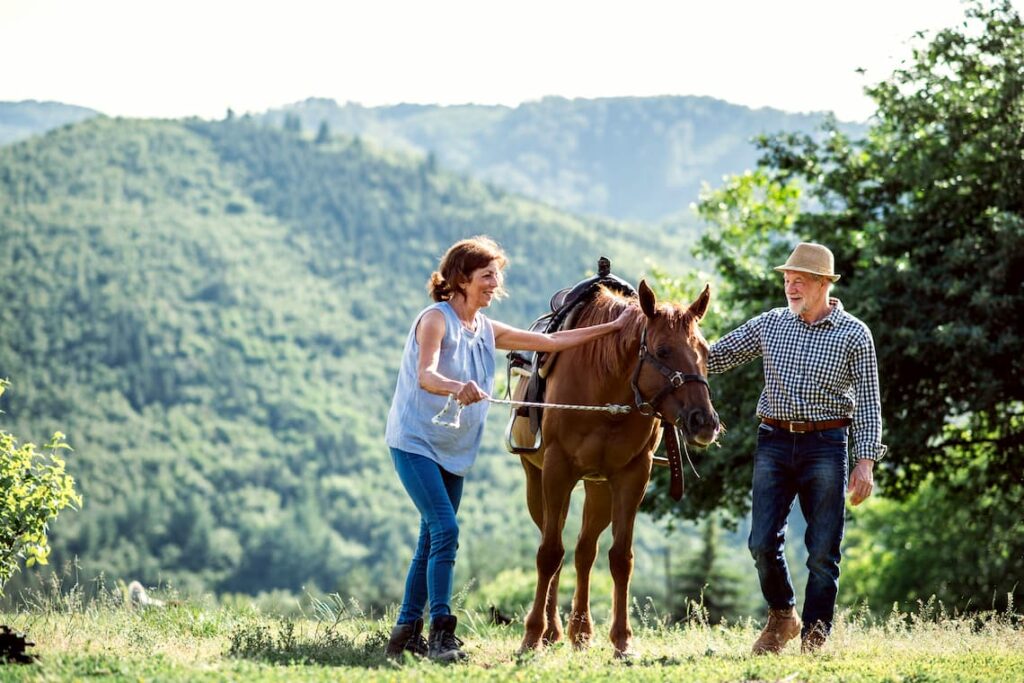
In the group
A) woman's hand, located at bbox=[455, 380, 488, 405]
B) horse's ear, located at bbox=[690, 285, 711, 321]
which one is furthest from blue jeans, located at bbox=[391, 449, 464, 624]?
horse's ear, located at bbox=[690, 285, 711, 321]

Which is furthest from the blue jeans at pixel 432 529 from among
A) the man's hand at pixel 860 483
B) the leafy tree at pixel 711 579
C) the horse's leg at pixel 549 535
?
the leafy tree at pixel 711 579

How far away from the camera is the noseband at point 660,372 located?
6785 millimetres

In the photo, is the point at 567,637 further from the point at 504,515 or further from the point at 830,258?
the point at 504,515

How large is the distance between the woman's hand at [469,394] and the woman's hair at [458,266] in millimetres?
754

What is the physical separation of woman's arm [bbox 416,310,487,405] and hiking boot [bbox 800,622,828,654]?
7.80 ft

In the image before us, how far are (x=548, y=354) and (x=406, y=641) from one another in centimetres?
222

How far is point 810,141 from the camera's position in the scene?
23.1 meters

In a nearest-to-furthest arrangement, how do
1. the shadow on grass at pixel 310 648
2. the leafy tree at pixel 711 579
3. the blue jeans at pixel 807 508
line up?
the shadow on grass at pixel 310 648 < the blue jeans at pixel 807 508 < the leafy tree at pixel 711 579

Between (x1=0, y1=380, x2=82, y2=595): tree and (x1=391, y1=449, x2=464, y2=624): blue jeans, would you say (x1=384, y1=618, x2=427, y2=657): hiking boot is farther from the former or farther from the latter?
(x1=0, y1=380, x2=82, y2=595): tree

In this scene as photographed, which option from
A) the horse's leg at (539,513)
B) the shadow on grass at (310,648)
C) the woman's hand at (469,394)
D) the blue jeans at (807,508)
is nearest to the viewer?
the woman's hand at (469,394)

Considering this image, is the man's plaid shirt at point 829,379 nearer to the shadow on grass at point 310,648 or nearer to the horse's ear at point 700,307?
the horse's ear at point 700,307

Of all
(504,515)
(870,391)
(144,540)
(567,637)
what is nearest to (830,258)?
(870,391)

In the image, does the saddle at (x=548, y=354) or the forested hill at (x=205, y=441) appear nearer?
the saddle at (x=548, y=354)

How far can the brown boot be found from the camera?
6.99 metres
